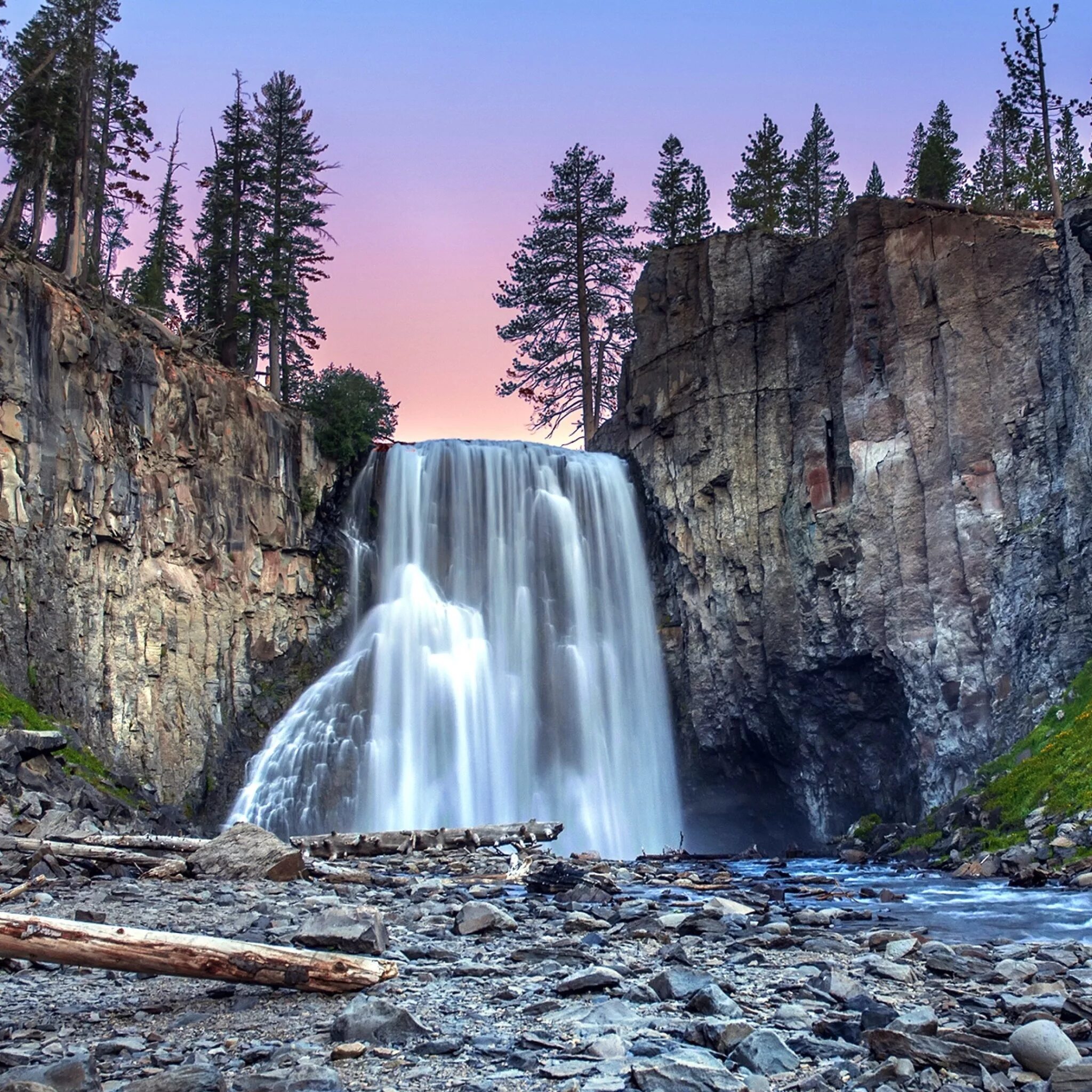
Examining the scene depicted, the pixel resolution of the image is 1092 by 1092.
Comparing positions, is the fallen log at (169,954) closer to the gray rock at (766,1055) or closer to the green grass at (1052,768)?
the gray rock at (766,1055)

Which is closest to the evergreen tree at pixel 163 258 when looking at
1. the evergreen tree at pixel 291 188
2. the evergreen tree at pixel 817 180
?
the evergreen tree at pixel 291 188

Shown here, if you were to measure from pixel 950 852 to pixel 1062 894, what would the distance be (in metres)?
5.68

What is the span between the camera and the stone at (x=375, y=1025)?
16.4 feet

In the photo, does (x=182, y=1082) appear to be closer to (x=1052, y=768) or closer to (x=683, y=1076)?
(x=683, y=1076)

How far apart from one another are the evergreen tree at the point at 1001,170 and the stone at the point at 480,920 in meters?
38.5

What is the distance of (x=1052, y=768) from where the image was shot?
17.6m

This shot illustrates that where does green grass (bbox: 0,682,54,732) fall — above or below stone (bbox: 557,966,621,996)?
above

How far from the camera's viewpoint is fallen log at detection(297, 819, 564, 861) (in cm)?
1694

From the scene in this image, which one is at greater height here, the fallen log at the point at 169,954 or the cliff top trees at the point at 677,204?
the cliff top trees at the point at 677,204

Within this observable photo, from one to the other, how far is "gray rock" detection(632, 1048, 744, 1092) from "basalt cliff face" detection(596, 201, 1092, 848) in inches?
771

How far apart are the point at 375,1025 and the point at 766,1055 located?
220 centimetres

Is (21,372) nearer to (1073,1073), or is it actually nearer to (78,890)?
(78,890)

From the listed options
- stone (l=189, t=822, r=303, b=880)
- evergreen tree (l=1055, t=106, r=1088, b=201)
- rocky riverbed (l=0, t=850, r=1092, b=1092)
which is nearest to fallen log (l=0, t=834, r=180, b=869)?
stone (l=189, t=822, r=303, b=880)

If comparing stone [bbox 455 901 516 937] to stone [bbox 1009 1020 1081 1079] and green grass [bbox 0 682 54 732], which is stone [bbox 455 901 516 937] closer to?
stone [bbox 1009 1020 1081 1079]
